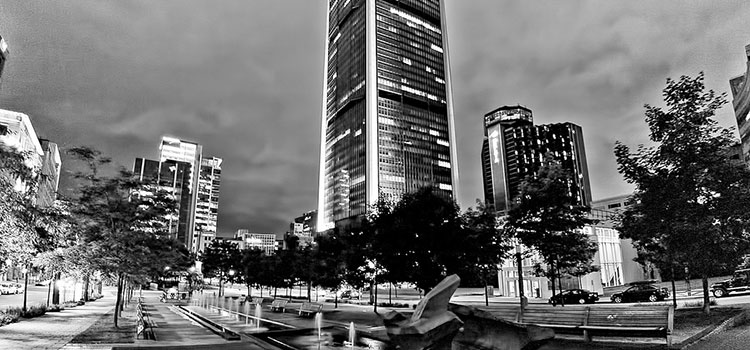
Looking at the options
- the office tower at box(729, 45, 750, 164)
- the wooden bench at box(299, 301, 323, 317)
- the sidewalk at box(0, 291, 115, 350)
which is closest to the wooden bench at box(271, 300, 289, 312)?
the wooden bench at box(299, 301, 323, 317)

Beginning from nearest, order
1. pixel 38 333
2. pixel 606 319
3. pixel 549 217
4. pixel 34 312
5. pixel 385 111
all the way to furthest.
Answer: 1. pixel 606 319
2. pixel 38 333
3. pixel 549 217
4. pixel 34 312
5. pixel 385 111

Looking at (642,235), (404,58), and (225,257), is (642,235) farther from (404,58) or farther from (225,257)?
(404,58)

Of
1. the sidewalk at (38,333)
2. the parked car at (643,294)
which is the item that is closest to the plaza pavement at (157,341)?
the sidewalk at (38,333)

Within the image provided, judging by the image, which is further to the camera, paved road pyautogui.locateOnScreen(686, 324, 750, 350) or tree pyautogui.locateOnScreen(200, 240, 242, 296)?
tree pyautogui.locateOnScreen(200, 240, 242, 296)

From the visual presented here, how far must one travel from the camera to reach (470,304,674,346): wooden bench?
938 cm

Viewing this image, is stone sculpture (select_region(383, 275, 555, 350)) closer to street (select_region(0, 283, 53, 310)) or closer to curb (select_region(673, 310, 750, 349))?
curb (select_region(673, 310, 750, 349))

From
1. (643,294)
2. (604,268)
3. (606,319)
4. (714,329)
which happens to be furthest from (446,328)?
(604,268)

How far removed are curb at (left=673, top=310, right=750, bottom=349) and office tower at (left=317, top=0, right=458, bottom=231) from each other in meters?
135

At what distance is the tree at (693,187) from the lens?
12.3m

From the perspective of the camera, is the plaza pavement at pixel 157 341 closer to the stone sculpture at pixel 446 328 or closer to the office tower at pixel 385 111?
the stone sculpture at pixel 446 328

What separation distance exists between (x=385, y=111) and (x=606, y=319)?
151611 millimetres

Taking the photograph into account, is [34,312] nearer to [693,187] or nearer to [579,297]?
[693,187]

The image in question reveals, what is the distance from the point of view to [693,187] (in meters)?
12.8

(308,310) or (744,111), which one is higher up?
(744,111)
